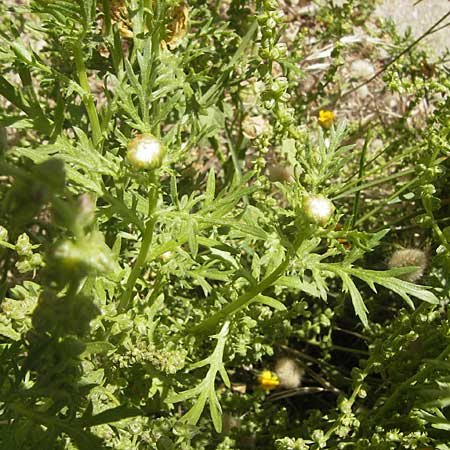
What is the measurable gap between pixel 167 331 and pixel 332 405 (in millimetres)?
953

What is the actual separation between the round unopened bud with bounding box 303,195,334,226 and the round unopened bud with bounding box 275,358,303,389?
1278 millimetres

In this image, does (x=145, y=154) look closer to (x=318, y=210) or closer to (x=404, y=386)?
(x=318, y=210)

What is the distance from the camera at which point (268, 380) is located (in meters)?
2.66

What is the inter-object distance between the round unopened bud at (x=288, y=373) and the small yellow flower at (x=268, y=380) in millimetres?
34

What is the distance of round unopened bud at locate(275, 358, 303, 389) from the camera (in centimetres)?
272

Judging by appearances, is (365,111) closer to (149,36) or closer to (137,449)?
(149,36)

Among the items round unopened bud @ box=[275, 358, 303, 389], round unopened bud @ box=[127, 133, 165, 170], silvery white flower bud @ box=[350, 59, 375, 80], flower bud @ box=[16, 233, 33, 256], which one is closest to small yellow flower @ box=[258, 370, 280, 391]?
round unopened bud @ box=[275, 358, 303, 389]

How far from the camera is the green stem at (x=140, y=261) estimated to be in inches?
66.6

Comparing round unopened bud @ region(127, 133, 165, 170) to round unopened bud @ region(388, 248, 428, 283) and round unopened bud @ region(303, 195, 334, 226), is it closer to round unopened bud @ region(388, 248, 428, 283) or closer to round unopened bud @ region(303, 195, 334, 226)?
round unopened bud @ region(303, 195, 334, 226)

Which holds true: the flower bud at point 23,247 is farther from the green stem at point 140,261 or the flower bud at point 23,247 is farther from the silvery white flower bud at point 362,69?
the silvery white flower bud at point 362,69

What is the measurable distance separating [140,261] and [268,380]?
109cm

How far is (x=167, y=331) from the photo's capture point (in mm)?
2182

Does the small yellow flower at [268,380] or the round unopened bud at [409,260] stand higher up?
the round unopened bud at [409,260]

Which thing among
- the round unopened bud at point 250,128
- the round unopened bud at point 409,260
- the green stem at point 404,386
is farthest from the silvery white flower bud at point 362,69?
the green stem at point 404,386
